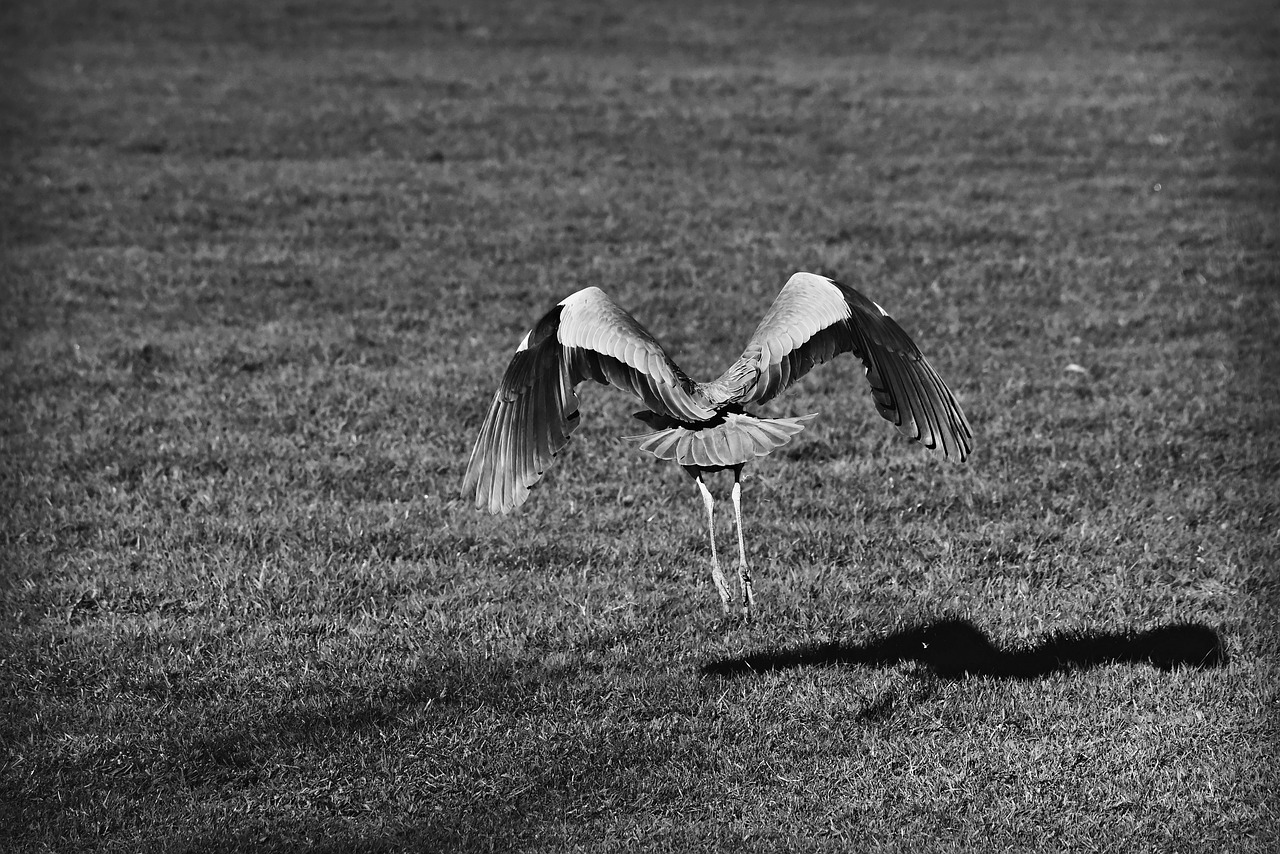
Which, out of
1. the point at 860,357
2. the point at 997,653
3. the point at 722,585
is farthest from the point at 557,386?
the point at 997,653

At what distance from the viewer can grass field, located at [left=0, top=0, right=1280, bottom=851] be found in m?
5.14

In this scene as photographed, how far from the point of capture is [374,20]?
84.9 ft

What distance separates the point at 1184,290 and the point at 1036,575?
5.69 metres

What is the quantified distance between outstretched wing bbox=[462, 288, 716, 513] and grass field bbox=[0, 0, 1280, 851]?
807 mm

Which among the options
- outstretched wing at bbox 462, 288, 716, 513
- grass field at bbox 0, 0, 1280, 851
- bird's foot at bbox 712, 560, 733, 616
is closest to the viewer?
grass field at bbox 0, 0, 1280, 851

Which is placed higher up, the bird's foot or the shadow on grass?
the bird's foot

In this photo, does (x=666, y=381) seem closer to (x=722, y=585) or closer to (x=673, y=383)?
(x=673, y=383)

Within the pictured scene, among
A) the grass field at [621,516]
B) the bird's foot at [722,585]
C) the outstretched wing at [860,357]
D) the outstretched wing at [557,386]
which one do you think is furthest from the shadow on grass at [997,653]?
the outstretched wing at [557,386]

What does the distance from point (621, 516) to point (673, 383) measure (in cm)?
182

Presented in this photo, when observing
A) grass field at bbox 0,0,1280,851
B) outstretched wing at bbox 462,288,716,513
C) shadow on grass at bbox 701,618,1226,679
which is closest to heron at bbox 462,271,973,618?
outstretched wing at bbox 462,288,716,513

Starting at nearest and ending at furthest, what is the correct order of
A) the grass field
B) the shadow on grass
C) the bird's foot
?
the grass field, the shadow on grass, the bird's foot

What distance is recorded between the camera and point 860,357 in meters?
6.15

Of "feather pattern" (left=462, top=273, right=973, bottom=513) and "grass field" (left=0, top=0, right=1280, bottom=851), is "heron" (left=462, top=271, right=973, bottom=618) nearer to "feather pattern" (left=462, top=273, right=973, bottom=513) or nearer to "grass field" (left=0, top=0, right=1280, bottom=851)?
"feather pattern" (left=462, top=273, right=973, bottom=513)

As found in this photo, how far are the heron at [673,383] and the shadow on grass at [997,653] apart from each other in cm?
42
